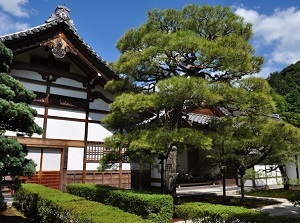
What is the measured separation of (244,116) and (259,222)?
4.88m

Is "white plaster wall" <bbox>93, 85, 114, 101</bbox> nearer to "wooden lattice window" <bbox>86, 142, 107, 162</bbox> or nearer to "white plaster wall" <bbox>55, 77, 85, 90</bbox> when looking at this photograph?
"white plaster wall" <bbox>55, 77, 85, 90</bbox>

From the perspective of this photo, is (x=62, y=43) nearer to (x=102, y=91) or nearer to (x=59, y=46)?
(x=59, y=46)

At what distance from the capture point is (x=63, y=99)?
1219cm

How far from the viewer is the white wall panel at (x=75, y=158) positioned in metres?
11.9

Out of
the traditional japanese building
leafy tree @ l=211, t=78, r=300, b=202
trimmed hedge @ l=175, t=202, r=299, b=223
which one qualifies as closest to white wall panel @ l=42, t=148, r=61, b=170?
the traditional japanese building

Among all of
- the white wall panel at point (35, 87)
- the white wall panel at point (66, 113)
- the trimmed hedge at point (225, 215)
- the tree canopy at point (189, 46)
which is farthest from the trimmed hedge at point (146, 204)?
the white wall panel at point (35, 87)

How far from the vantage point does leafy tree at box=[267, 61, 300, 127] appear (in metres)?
36.1

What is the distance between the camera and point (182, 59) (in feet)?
28.8

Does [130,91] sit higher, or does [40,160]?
[130,91]

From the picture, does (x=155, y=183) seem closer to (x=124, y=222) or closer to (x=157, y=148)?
(x=157, y=148)

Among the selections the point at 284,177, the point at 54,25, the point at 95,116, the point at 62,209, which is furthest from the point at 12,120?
the point at 284,177

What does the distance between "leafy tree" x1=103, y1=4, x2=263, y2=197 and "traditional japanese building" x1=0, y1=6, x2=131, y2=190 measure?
3.40m

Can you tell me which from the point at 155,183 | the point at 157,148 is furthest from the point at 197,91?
the point at 155,183

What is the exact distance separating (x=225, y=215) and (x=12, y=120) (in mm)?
5525
